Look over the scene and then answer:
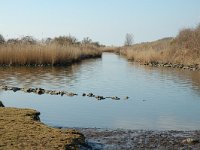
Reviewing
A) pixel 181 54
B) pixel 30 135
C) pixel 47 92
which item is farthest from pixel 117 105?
pixel 181 54

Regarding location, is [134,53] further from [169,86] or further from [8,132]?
[8,132]

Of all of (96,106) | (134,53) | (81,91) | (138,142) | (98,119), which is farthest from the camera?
Answer: (134,53)

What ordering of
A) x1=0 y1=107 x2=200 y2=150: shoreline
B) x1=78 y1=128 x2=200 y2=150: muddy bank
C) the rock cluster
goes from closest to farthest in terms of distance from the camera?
x1=0 y1=107 x2=200 y2=150: shoreline → x1=78 y1=128 x2=200 y2=150: muddy bank → the rock cluster

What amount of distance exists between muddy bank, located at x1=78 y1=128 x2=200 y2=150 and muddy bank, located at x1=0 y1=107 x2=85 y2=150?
52 cm

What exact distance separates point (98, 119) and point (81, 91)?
5511 mm

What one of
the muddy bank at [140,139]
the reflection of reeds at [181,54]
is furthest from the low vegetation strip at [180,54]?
the muddy bank at [140,139]

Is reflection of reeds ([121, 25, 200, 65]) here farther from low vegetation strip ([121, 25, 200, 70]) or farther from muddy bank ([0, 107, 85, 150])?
muddy bank ([0, 107, 85, 150])

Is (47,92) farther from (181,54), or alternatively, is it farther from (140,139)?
(181,54)

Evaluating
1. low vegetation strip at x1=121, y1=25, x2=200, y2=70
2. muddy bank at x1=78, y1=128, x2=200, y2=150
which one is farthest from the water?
low vegetation strip at x1=121, y1=25, x2=200, y2=70

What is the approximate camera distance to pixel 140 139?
8.05 metres

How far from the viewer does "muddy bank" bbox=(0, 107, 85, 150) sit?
6281 millimetres

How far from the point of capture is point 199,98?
587 inches

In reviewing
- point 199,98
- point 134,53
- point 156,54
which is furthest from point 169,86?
point 134,53

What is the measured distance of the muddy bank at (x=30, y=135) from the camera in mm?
6281
